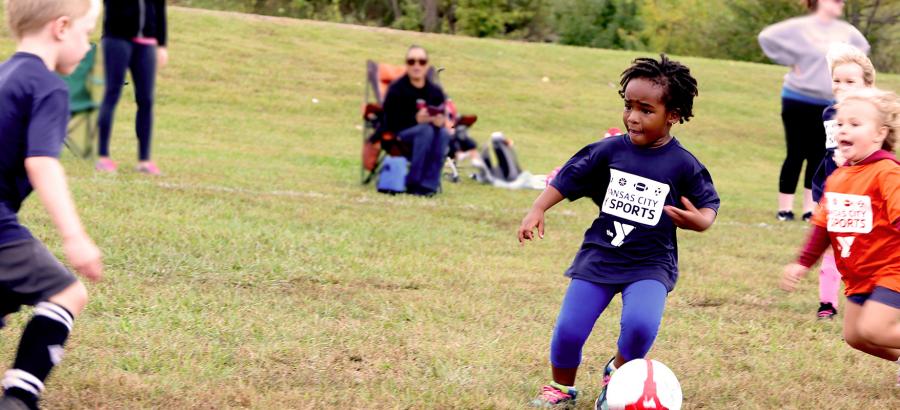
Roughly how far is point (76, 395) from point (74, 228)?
39.3 inches

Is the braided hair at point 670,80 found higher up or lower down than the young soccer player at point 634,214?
higher up

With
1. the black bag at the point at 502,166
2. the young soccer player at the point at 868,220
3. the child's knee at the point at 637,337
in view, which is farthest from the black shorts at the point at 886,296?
the black bag at the point at 502,166

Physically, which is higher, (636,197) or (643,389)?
(636,197)

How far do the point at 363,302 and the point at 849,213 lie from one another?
2.51 meters

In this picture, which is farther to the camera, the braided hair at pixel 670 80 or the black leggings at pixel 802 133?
the black leggings at pixel 802 133

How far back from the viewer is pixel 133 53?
9.66 metres

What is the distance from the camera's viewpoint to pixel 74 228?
10.4 ft

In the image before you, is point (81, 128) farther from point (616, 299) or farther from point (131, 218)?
point (616, 299)

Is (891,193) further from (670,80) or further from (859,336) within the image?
(670,80)

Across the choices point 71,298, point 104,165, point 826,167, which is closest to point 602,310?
point 71,298

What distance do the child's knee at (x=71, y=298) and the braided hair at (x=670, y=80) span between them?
2120 millimetres

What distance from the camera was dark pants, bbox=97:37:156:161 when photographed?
957 cm

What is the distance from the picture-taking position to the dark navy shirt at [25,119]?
3.27m

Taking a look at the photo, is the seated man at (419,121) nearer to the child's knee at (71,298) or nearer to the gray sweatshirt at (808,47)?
the gray sweatshirt at (808,47)
